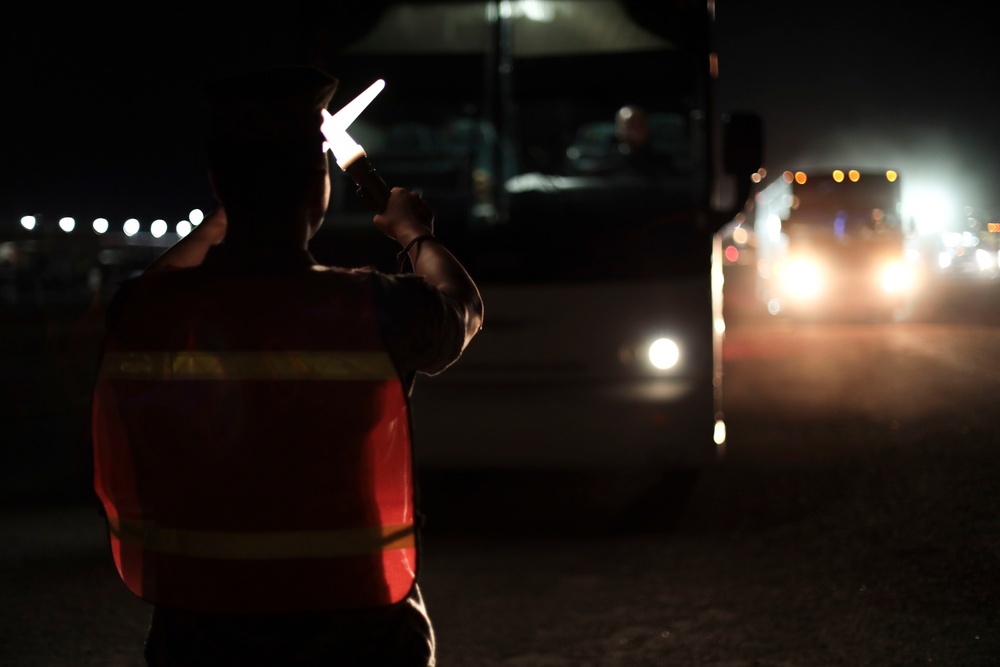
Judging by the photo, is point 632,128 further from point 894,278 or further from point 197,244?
point 894,278

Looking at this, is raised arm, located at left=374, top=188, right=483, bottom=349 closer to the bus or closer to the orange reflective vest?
the orange reflective vest

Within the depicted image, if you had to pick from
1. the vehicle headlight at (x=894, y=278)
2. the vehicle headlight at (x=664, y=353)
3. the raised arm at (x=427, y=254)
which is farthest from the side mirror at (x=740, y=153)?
the vehicle headlight at (x=894, y=278)

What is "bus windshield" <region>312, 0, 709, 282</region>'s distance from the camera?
7.10 meters

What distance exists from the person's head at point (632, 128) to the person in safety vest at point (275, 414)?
530 centimetres

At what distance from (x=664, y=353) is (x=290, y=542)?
200 inches

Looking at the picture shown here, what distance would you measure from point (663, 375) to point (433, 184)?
1647 millimetres

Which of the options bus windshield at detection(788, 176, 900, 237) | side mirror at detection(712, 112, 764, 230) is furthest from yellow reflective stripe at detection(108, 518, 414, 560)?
bus windshield at detection(788, 176, 900, 237)

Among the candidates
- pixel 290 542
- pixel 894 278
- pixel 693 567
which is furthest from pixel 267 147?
pixel 894 278

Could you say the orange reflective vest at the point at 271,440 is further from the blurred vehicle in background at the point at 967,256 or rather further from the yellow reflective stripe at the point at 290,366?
the blurred vehicle in background at the point at 967,256

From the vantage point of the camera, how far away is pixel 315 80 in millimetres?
2104

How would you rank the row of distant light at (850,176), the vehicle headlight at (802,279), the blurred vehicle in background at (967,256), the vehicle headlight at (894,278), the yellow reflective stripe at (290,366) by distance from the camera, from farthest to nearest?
the blurred vehicle in background at (967,256), the row of distant light at (850,176), the vehicle headlight at (802,279), the vehicle headlight at (894,278), the yellow reflective stripe at (290,366)

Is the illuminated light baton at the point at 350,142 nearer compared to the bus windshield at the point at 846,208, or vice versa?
the illuminated light baton at the point at 350,142

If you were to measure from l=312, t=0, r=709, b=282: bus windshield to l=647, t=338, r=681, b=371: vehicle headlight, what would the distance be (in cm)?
59

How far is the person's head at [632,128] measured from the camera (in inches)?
287
